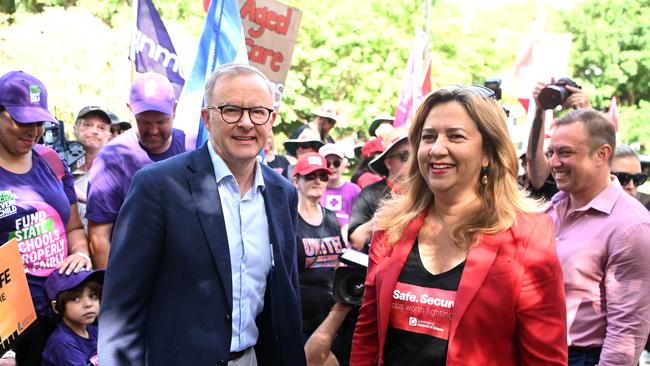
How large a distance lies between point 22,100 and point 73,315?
4.21ft

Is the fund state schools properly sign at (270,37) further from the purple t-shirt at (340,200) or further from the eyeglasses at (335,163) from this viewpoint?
the eyeglasses at (335,163)

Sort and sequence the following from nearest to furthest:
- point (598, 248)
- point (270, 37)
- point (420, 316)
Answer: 1. point (420, 316)
2. point (598, 248)
3. point (270, 37)

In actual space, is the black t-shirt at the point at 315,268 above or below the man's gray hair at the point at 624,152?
below

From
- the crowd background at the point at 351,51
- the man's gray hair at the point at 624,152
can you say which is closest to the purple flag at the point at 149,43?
the man's gray hair at the point at 624,152

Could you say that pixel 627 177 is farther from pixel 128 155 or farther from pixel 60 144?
pixel 60 144

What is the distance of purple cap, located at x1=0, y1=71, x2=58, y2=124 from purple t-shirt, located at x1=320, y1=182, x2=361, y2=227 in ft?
13.1

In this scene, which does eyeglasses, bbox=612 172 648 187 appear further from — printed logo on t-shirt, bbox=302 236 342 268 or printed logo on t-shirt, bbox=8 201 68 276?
printed logo on t-shirt, bbox=8 201 68 276

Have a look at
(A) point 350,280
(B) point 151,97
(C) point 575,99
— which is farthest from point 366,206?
(A) point 350,280

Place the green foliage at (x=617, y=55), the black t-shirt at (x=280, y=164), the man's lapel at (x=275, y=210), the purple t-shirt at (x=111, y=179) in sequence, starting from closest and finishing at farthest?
1. the man's lapel at (x=275, y=210)
2. the purple t-shirt at (x=111, y=179)
3. the black t-shirt at (x=280, y=164)
4. the green foliage at (x=617, y=55)

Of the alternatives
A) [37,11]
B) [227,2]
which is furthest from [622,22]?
[227,2]

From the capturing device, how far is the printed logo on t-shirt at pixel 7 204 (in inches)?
155

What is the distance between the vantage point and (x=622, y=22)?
35.2 meters

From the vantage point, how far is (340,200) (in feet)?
26.1

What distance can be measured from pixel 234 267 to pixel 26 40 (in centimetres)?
2059
